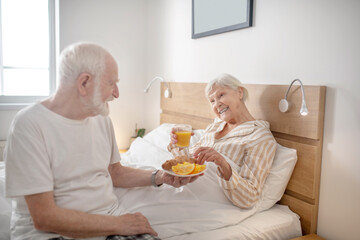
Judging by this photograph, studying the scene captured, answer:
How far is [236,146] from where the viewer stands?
68.7 inches

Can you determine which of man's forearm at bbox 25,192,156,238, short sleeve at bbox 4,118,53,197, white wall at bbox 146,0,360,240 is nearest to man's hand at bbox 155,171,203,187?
man's forearm at bbox 25,192,156,238

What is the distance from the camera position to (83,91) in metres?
1.21

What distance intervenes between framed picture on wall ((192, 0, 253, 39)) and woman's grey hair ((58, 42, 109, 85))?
1.17 m

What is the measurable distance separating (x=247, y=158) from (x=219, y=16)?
1.14m

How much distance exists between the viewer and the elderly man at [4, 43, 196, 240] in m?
1.12

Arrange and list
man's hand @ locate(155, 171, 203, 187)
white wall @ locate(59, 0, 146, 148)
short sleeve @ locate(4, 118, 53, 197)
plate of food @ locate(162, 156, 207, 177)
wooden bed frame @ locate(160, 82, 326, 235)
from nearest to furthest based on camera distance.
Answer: short sleeve @ locate(4, 118, 53, 197) < plate of food @ locate(162, 156, 207, 177) < man's hand @ locate(155, 171, 203, 187) < wooden bed frame @ locate(160, 82, 326, 235) < white wall @ locate(59, 0, 146, 148)

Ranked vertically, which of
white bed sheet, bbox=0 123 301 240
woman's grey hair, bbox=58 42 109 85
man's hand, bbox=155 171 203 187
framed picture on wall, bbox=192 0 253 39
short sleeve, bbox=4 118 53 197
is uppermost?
framed picture on wall, bbox=192 0 253 39

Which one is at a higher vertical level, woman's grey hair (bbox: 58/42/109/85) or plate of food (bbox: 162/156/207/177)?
woman's grey hair (bbox: 58/42/109/85)

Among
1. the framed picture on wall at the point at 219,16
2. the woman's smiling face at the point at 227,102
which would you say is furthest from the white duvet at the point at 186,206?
the framed picture on wall at the point at 219,16

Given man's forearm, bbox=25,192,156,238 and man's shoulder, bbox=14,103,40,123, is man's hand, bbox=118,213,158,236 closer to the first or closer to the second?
man's forearm, bbox=25,192,156,238

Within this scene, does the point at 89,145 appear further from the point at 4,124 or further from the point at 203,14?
the point at 4,124

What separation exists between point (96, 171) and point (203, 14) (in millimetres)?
1634

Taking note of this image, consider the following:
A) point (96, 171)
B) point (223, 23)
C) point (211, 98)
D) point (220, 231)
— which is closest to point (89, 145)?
point (96, 171)

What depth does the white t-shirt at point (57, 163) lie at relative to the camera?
111 centimetres
